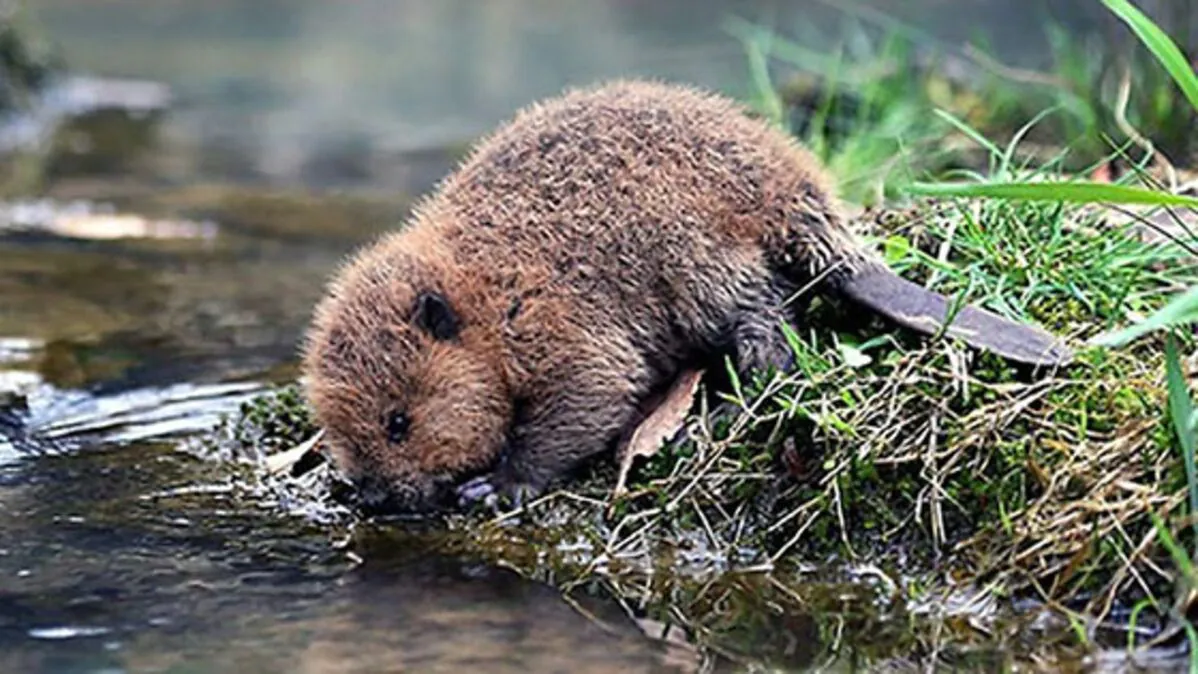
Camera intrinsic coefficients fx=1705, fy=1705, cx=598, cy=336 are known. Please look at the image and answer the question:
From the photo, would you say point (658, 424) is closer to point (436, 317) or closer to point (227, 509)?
point (436, 317)

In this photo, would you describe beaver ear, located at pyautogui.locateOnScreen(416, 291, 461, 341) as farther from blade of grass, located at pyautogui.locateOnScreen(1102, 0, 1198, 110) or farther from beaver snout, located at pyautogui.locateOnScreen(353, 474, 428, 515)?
blade of grass, located at pyautogui.locateOnScreen(1102, 0, 1198, 110)

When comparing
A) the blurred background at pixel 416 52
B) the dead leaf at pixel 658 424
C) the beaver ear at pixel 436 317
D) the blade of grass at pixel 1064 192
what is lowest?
the dead leaf at pixel 658 424

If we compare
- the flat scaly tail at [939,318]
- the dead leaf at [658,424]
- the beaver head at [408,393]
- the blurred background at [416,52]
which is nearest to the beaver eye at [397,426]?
the beaver head at [408,393]

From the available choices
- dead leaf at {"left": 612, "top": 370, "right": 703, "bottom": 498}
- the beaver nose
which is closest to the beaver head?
the beaver nose

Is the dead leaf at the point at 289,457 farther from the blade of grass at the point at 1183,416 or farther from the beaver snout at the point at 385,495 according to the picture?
the blade of grass at the point at 1183,416

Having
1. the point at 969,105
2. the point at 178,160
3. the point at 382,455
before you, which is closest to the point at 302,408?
the point at 382,455

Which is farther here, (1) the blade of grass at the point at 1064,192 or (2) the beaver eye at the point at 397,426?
(2) the beaver eye at the point at 397,426

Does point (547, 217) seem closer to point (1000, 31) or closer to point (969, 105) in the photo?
point (969, 105)
